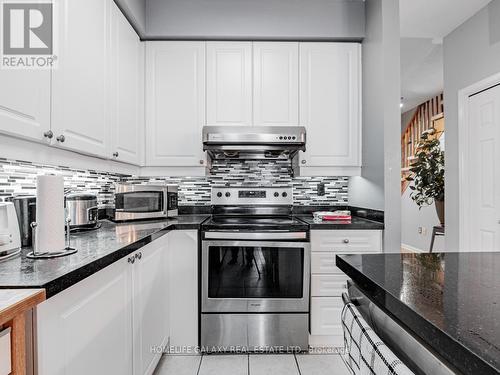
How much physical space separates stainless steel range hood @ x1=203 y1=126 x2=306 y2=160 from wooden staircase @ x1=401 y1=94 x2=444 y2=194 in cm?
312

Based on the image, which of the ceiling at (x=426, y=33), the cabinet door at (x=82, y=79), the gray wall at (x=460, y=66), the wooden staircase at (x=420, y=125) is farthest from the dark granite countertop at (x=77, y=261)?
the wooden staircase at (x=420, y=125)

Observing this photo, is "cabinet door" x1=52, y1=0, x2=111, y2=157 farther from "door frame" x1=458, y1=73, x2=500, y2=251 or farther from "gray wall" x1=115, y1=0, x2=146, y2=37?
"door frame" x1=458, y1=73, x2=500, y2=251

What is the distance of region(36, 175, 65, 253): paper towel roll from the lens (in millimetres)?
1068

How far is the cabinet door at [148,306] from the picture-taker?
1532mm

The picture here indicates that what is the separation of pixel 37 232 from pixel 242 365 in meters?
1.54

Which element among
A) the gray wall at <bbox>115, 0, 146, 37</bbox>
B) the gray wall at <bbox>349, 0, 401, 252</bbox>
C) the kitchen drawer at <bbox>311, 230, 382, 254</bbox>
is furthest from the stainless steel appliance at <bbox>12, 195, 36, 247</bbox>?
the gray wall at <bbox>349, 0, 401, 252</bbox>

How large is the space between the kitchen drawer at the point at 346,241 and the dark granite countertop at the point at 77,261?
1.08 metres

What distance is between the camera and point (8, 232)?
43.1 inches

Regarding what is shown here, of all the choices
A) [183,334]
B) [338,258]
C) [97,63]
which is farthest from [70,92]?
[183,334]

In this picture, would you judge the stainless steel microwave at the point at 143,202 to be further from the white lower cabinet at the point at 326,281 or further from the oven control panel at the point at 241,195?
the white lower cabinet at the point at 326,281

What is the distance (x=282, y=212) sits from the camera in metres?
2.74

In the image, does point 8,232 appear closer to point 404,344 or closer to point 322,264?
point 404,344

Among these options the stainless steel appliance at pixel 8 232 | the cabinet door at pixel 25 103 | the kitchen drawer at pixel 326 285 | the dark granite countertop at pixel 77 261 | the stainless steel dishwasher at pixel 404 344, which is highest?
the cabinet door at pixel 25 103

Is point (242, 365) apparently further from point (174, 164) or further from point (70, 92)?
point (70, 92)
